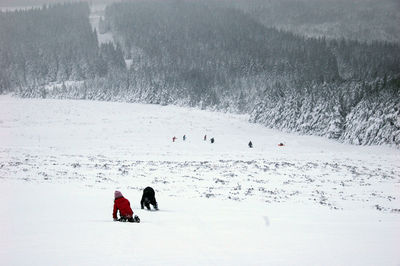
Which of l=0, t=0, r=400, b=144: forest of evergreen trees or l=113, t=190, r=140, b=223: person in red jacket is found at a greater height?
l=113, t=190, r=140, b=223: person in red jacket

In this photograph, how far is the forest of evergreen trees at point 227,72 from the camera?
166 ft

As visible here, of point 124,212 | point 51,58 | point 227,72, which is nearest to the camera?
point 124,212

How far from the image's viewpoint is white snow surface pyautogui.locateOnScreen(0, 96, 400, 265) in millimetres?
6434

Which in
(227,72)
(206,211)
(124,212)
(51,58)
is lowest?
(227,72)

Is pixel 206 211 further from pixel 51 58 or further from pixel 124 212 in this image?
pixel 51 58

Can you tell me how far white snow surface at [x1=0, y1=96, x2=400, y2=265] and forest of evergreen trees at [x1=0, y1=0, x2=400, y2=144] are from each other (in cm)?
1354

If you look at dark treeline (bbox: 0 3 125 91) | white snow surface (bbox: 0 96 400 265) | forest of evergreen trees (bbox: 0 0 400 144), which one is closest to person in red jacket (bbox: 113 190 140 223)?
white snow surface (bbox: 0 96 400 265)

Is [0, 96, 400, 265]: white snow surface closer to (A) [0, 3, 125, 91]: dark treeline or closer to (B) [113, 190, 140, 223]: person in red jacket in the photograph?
(B) [113, 190, 140, 223]: person in red jacket

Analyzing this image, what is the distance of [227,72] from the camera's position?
139m

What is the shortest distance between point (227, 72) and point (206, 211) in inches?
5131

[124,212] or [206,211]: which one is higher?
[124,212]

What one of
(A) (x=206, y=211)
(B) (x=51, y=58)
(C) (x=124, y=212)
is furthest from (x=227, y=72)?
(C) (x=124, y=212)

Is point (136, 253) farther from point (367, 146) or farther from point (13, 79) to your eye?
point (13, 79)

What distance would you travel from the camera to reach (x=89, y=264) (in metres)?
5.57
